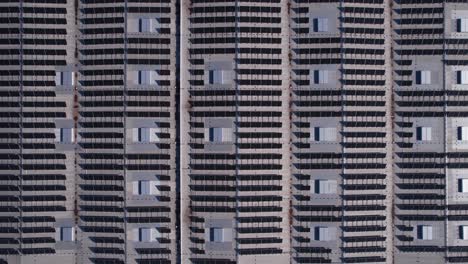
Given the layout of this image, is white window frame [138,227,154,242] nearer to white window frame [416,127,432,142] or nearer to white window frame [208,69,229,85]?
white window frame [208,69,229,85]

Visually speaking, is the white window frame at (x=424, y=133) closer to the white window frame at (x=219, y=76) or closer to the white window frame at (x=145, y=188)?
the white window frame at (x=219, y=76)

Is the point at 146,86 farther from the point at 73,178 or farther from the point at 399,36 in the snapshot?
the point at 399,36

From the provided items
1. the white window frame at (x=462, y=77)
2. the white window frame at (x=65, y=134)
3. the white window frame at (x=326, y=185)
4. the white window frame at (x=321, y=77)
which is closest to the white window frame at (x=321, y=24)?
the white window frame at (x=321, y=77)

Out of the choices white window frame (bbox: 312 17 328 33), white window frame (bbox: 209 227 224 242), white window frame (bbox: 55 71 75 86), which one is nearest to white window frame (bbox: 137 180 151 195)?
white window frame (bbox: 209 227 224 242)

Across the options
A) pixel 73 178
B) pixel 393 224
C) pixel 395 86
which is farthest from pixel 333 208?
pixel 73 178

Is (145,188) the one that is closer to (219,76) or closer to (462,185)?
(219,76)

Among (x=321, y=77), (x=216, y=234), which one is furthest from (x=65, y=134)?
(x=321, y=77)
